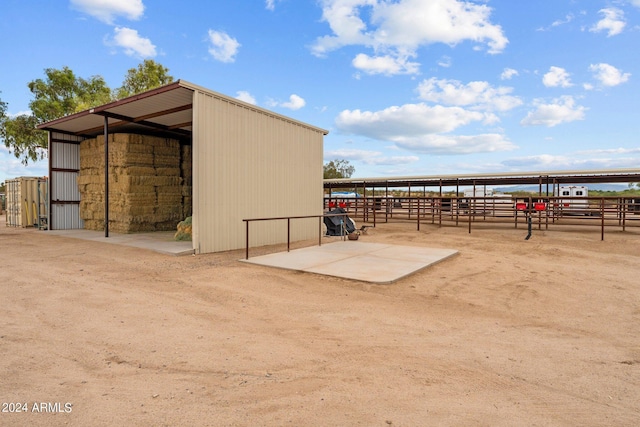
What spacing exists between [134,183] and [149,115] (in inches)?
96.4

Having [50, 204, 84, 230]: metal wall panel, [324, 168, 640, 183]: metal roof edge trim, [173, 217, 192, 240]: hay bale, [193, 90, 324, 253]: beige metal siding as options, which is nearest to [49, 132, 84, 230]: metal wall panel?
[50, 204, 84, 230]: metal wall panel

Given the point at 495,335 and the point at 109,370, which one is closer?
the point at 109,370

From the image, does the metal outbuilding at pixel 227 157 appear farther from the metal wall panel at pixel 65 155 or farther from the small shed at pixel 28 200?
the small shed at pixel 28 200

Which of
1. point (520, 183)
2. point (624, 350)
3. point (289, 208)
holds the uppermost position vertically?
point (520, 183)

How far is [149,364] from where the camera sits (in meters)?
2.87

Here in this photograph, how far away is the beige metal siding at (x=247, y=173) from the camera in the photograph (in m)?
8.21

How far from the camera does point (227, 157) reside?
876cm

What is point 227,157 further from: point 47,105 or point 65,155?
point 47,105

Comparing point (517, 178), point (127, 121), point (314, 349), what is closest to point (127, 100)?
point (127, 121)

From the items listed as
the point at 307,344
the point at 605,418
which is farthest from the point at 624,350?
the point at 307,344

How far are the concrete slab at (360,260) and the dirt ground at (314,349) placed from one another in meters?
0.32

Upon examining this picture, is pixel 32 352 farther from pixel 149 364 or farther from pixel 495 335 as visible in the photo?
pixel 495 335

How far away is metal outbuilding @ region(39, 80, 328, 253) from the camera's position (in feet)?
27.1

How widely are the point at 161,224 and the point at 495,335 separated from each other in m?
11.9
